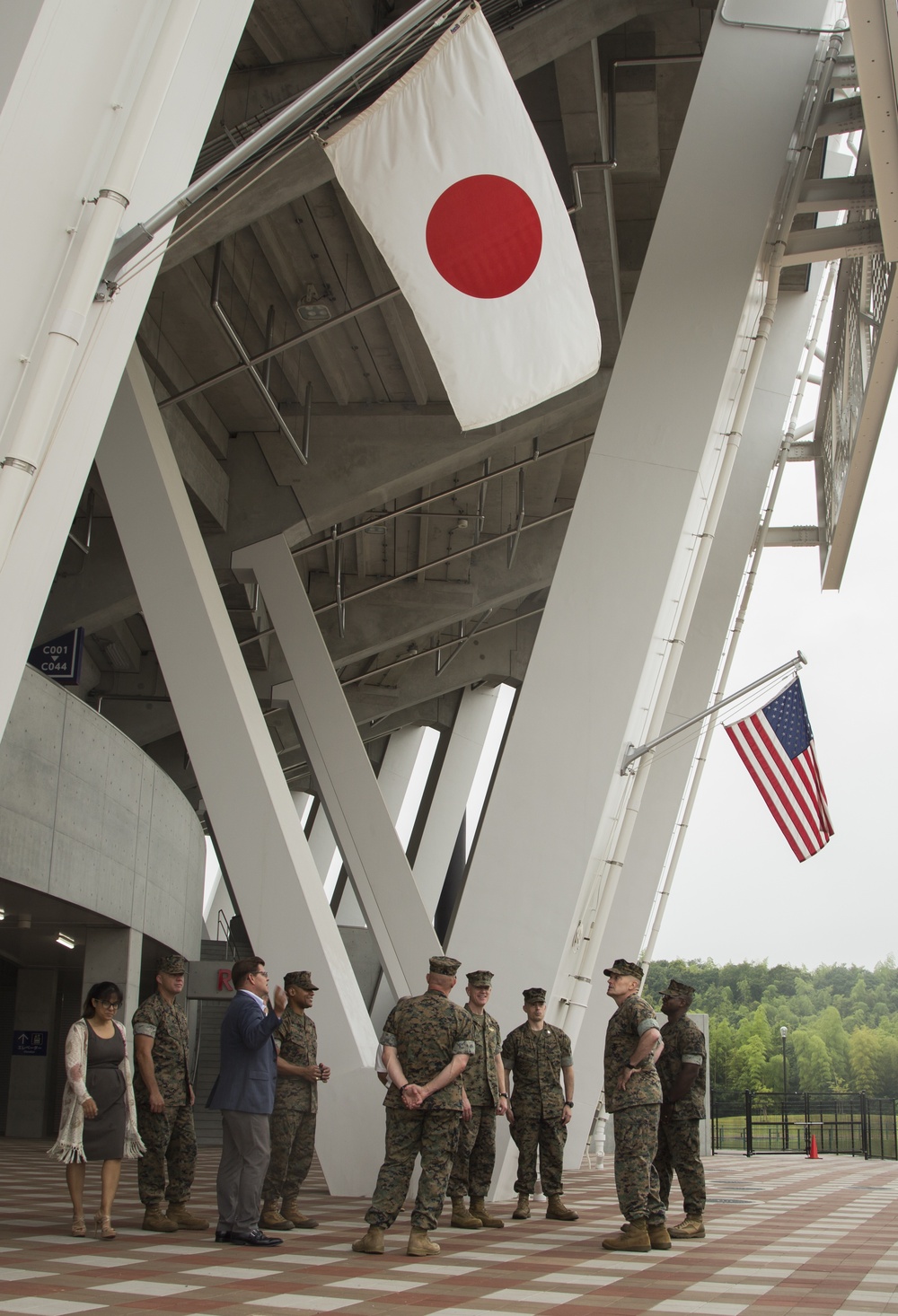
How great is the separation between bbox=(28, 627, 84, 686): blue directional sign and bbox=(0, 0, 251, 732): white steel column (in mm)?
11798

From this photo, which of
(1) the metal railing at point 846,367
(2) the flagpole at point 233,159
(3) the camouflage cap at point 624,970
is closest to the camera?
(2) the flagpole at point 233,159

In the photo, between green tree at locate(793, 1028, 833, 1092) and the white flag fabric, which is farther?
green tree at locate(793, 1028, 833, 1092)

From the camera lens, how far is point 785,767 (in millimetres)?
13008

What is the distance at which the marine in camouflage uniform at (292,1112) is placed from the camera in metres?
7.62

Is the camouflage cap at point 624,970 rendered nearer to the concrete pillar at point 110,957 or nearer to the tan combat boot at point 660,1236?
the tan combat boot at point 660,1236

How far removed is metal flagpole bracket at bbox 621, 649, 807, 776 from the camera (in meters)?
9.63

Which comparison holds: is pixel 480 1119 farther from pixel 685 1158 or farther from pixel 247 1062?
pixel 247 1062

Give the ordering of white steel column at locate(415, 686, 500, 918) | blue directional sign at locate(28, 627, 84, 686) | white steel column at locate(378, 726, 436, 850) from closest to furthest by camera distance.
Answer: blue directional sign at locate(28, 627, 84, 686) → white steel column at locate(415, 686, 500, 918) → white steel column at locate(378, 726, 436, 850)

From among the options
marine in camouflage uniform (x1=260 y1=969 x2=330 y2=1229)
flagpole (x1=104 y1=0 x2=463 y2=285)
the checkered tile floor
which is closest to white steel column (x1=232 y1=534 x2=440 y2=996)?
the checkered tile floor

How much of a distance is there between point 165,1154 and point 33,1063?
13392mm

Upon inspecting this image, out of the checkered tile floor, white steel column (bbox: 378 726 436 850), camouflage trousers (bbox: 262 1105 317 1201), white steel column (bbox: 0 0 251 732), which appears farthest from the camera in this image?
white steel column (bbox: 378 726 436 850)

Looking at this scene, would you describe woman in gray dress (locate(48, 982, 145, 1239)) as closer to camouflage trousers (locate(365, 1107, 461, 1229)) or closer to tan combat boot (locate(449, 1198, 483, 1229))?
camouflage trousers (locate(365, 1107, 461, 1229))

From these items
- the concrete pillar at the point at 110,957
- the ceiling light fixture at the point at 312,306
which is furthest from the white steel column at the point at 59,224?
the concrete pillar at the point at 110,957

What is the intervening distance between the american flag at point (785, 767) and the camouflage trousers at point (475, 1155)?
5614 millimetres
